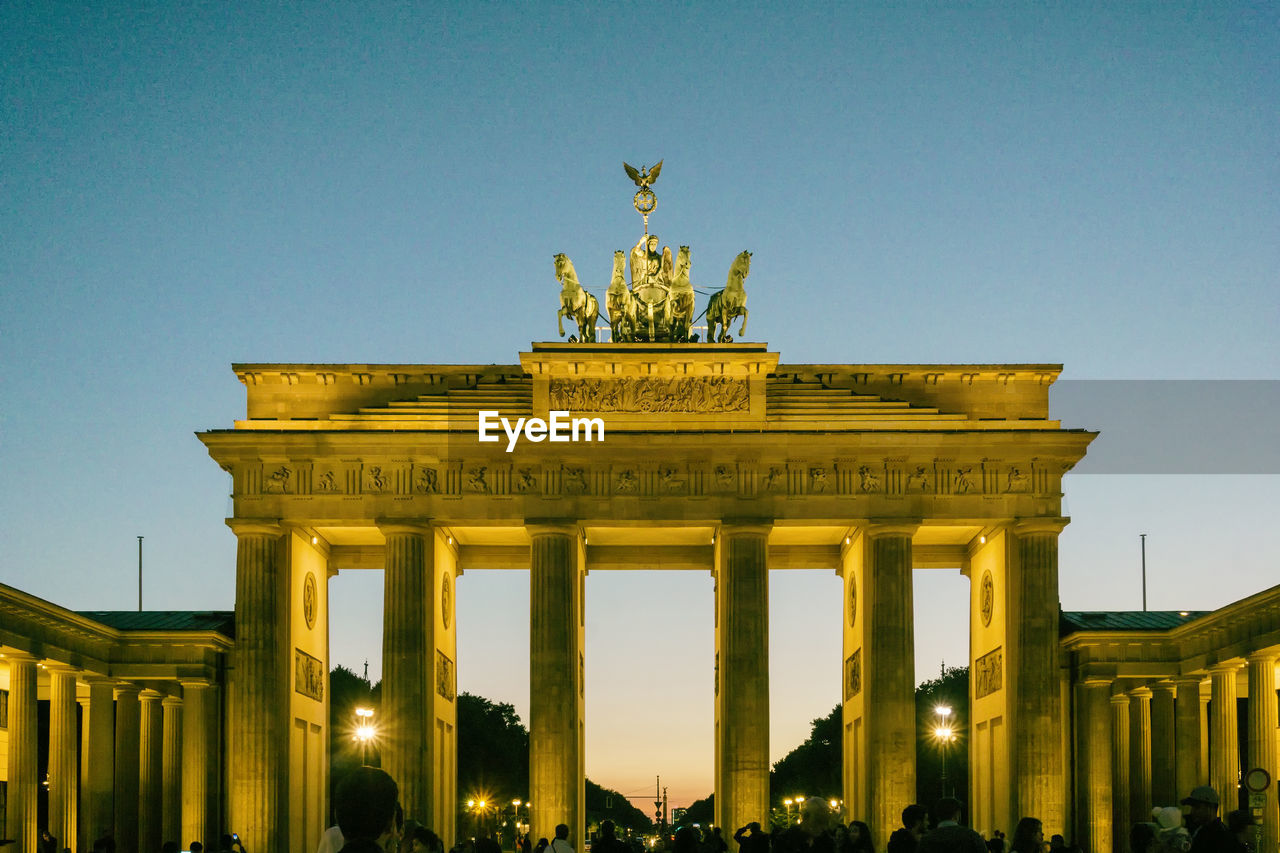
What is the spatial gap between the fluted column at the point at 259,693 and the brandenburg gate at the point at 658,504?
0.12 meters

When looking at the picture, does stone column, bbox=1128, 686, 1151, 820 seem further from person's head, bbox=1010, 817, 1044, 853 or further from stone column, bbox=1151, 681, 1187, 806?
person's head, bbox=1010, 817, 1044, 853

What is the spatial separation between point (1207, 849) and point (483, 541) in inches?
2313

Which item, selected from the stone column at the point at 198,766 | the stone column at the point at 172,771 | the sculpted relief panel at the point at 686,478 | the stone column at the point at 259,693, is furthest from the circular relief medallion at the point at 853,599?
the stone column at the point at 172,771

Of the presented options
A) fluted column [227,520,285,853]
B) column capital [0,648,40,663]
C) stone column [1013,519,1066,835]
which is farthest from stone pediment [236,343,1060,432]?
column capital [0,648,40,663]

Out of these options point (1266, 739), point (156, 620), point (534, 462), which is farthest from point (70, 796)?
point (1266, 739)

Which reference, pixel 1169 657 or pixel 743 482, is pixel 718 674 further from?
pixel 1169 657

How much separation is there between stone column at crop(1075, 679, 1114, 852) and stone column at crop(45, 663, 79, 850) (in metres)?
37.0

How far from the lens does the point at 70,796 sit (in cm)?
5856

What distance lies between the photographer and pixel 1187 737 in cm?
6419

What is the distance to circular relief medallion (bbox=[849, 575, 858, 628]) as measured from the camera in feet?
230

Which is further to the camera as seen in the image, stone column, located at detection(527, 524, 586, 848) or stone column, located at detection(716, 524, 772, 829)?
stone column, located at detection(716, 524, 772, 829)

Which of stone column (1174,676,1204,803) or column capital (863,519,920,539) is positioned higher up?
column capital (863,519,920,539)

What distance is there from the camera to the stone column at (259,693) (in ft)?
203

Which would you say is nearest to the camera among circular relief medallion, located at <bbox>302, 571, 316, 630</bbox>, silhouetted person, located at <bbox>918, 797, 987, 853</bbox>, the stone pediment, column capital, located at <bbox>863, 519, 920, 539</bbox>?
silhouetted person, located at <bbox>918, 797, 987, 853</bbox>
